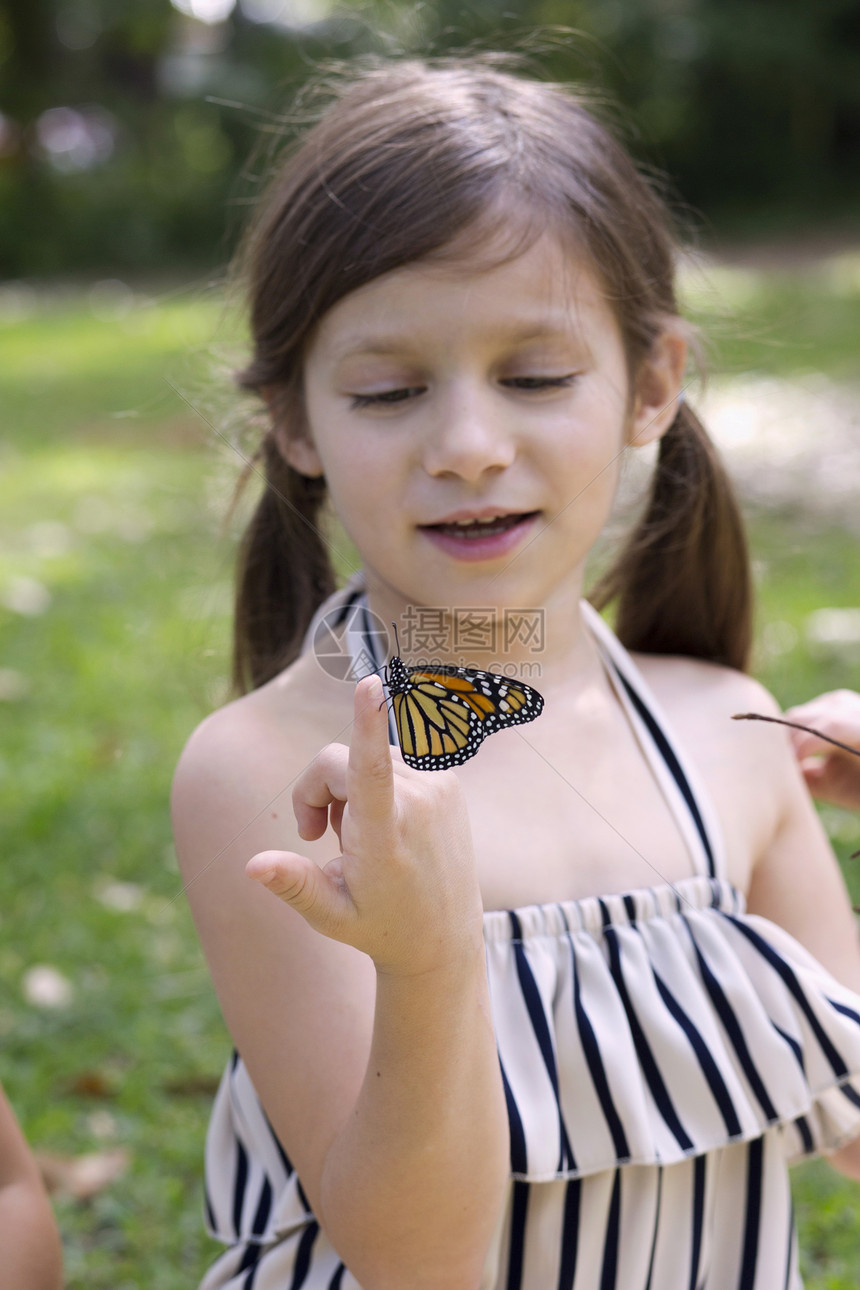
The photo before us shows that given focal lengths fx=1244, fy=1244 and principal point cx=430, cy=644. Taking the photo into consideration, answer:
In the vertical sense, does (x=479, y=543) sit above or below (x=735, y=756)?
above

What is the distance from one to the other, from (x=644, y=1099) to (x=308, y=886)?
0.57 metres

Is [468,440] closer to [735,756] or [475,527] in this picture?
[475,527]

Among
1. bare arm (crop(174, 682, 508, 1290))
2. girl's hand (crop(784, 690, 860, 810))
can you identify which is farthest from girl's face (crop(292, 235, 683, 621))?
girl's hand (crop(784, 690, 860, 810))

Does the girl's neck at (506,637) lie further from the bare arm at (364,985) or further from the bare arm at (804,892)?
the bare arm at (804,892)

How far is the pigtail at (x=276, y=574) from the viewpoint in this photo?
5.12 feet

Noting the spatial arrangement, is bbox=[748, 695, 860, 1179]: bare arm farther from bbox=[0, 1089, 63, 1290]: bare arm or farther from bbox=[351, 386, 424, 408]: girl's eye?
bbox=[0, 1089, 63, 1290]: bare arm

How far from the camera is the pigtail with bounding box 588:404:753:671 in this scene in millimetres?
1713

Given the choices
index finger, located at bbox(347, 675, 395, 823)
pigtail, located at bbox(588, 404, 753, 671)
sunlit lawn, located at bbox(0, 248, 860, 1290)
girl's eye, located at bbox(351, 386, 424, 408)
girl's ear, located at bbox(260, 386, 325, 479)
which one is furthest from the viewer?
sunlit lawn, located at bbox(0, 248, 860, 1290)

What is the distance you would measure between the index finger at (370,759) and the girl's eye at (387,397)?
0.46 meters

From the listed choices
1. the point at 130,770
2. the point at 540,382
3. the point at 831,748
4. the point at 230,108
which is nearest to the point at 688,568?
the point at 831,748

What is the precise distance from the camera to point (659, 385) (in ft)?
4.96

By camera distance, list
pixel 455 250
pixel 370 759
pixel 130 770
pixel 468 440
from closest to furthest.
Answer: pixel 370 759
pixel 468 440
pixel 455 250
pixel 130 770

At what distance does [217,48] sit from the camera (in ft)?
54.2

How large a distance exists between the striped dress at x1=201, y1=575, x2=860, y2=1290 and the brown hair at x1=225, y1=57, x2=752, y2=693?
0.27 meters
